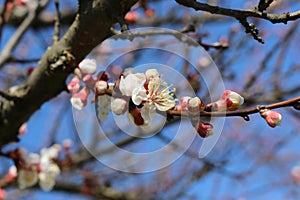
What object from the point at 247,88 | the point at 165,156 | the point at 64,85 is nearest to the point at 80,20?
the point at 64,85

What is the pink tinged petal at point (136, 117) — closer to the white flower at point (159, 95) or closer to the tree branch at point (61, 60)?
the white flower at point (159, 95)

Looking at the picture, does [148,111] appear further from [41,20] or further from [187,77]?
[41,20]

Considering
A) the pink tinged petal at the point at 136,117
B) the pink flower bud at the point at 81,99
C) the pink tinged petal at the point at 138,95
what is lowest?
the pink tinged petal at the point at 136,117

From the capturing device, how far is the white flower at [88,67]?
49.7 inches

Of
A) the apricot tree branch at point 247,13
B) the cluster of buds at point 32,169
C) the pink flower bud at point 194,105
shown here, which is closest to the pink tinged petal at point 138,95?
the pink flower bud at point 194,105

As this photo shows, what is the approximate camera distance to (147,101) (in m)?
1.10

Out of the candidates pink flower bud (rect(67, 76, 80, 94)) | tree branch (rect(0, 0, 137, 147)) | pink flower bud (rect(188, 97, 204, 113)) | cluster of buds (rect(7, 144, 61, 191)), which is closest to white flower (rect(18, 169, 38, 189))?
cluster of buds (rect(7, 144, 61, 191))

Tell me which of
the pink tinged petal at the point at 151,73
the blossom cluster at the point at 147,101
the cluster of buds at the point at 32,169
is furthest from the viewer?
the cluster of buds at the point at 32,169

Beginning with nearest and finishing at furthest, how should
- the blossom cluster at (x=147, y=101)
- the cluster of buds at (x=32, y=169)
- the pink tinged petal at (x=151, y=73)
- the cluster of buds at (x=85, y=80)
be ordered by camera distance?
the blossom cluster at (x=147, y=101) < the pink tinged petal at (x=151, y=73) < the cluster of buds at (x=85, y=80) < the cluster of buds at (x=32, y=169)

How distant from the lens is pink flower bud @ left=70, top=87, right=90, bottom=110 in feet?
4.15

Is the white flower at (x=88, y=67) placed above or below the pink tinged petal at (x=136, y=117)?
above

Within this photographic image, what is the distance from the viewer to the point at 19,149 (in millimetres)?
1758

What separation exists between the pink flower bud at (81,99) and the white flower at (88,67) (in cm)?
5

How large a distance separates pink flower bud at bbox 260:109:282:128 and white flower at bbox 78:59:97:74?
0.49 m
